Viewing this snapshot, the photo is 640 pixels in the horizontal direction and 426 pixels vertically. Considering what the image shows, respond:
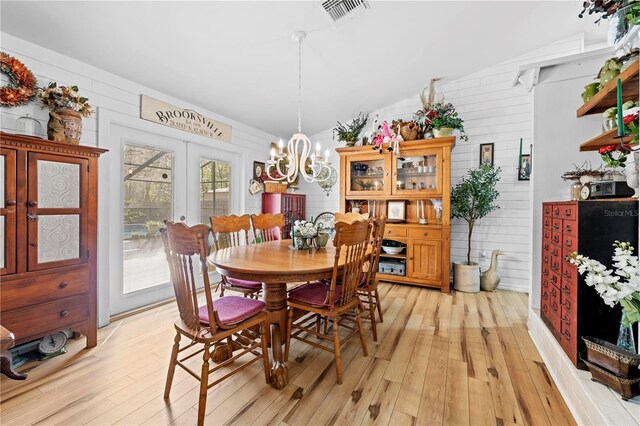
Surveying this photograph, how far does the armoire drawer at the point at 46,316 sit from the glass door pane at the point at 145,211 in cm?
77

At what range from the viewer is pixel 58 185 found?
7.12 feet

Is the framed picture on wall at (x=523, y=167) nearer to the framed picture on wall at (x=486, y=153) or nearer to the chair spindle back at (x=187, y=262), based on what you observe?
the framed picture on wall at (x=486, y=153)

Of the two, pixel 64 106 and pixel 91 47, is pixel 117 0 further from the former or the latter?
pixel 64 106

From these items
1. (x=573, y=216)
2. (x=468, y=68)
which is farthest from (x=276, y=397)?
(x=468, y=68)

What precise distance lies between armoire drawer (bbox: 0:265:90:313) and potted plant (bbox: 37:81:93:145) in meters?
1.07

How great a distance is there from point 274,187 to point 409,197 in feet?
7.16

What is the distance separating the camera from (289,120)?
452cm

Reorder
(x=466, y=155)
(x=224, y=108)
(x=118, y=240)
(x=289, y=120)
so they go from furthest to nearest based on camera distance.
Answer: (x=289, y=120) < (x=466, y=155) < (x=224, y=108) < (x=118, y=240)

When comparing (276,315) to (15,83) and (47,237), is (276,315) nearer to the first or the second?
(47,237)

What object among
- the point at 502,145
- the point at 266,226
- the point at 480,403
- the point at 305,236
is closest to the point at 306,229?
the point at 305,236

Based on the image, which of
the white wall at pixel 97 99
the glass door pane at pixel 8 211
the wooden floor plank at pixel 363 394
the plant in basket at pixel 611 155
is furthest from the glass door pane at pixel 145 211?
the plant in basket at pixel 611 155

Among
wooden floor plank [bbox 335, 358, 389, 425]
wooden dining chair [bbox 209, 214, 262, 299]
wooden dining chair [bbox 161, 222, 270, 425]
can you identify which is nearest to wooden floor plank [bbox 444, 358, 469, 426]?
wooden floor plank [bbox 335, 358, 389, 425]

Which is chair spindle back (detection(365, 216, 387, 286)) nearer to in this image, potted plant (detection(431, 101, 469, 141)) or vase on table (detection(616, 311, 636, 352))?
vase on table (detection(616, 311, 636, 352))

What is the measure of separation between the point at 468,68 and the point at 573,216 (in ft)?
10.2
